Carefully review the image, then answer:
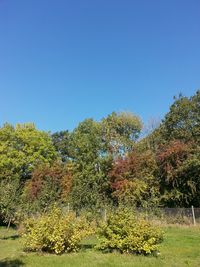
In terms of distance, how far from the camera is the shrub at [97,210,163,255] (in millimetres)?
10875

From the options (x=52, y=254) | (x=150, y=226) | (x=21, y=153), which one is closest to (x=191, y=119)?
(x=150, y=226)

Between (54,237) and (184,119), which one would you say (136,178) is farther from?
(54,237)

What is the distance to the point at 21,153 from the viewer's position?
44.6 metres

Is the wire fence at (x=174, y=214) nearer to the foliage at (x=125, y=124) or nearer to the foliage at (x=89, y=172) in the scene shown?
the foliage at (x=89, y=172)

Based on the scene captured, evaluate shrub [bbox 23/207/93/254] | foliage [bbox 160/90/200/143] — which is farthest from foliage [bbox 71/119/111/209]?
shrub [bbox 23/207/93/254]

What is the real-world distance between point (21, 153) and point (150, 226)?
35.2 metres

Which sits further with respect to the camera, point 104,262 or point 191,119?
point 191,119

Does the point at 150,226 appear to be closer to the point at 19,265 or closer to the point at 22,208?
the point at 19,265

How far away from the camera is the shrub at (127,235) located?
10875mm

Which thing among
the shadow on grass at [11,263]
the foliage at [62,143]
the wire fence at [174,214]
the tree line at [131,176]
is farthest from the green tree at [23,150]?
the shadow on grass at [11,263]

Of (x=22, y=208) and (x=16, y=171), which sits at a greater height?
(x=16, y=171)

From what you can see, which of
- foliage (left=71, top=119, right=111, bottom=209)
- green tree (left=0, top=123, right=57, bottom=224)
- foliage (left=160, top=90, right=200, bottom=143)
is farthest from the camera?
green tree (left=0, top=123, right=57, bottom=224)

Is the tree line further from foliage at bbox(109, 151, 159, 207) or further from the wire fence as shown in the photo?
the wire fence

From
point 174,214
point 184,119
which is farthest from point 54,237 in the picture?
point 184,119
